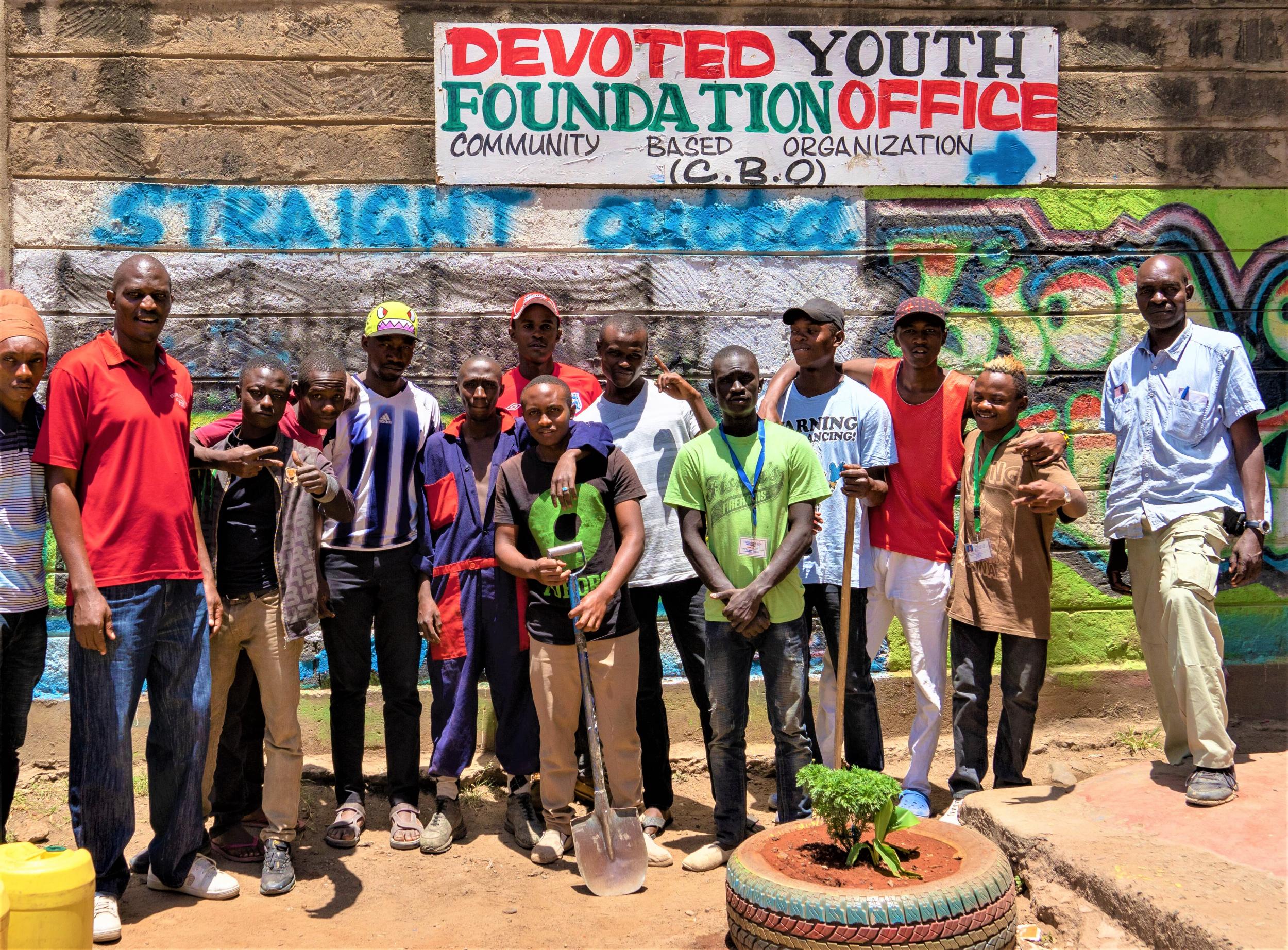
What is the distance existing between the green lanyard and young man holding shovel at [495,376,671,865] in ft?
4.91

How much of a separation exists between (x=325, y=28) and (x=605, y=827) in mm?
4221

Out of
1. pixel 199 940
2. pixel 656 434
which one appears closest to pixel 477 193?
pixel 656 434

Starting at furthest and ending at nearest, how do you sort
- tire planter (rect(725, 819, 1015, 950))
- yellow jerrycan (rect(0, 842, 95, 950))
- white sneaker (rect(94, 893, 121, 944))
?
white sneaker (rect(94, 893, 121, 944)), tire planter (rect(725, 819, 1015, 950)), yellow jerrycan (rect(0, 842, 95, 950))

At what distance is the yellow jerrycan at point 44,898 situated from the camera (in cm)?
331

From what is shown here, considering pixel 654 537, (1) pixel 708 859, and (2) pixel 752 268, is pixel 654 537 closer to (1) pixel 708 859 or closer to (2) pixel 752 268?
(1) pixel 708 859

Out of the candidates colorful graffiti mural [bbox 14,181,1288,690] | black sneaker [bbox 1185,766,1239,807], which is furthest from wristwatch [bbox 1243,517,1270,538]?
colorful graffiti mural [bbox 14,181,1288,690]

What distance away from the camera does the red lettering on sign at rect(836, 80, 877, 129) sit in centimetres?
604

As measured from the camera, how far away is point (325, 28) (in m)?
Answer: 5.87

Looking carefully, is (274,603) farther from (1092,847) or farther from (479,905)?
(1092,847)

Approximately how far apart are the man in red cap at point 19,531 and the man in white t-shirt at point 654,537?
7.01ft

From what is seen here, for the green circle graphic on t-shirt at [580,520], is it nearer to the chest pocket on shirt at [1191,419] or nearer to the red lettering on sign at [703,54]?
the chest pocket on shirt at [1191,419]

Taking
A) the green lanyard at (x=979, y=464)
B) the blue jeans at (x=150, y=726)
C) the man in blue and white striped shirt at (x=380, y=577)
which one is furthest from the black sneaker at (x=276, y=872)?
the green lanyard at (x=979, y=464)

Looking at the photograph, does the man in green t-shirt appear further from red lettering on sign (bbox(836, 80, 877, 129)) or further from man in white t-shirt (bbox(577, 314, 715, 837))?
red lettering on sign (bbox(836, 80, 877, 129))

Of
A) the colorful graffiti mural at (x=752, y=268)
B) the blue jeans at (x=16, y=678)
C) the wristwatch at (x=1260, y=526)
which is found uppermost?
the colorful graffiti mural at (x=752, y=268)
